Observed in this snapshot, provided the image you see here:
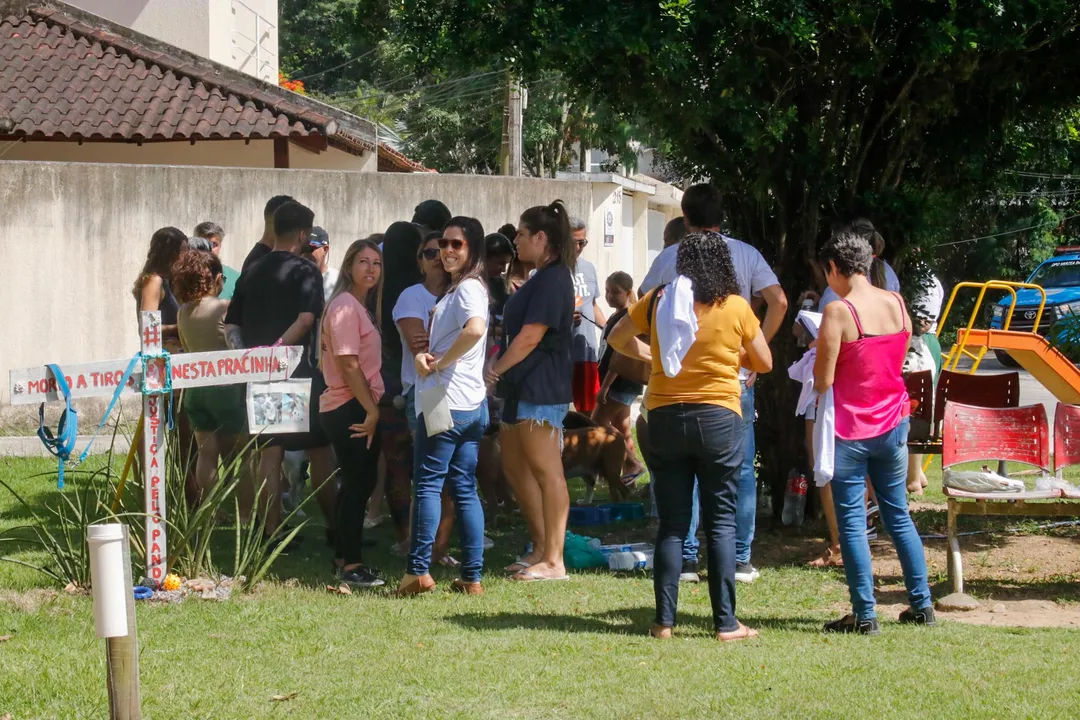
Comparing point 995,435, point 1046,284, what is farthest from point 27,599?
point 1046,284

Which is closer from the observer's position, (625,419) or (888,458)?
(888,458)

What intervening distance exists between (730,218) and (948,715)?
4.33 metres

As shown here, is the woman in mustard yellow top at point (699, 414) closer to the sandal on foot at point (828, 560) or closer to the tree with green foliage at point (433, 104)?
the sandal on foot at point (828, 560)

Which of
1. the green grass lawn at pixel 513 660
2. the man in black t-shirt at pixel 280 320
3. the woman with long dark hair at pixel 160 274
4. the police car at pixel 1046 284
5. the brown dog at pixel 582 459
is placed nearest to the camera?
the green grass lawn at pixel 513 660

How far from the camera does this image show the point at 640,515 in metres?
8.83

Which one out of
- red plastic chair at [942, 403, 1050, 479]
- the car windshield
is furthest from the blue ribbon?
the car windshield

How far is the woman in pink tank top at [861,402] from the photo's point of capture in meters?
5.77

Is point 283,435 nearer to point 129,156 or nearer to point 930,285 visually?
point 930,285

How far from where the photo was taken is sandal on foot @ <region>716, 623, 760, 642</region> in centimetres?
564

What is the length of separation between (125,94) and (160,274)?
10461 mm

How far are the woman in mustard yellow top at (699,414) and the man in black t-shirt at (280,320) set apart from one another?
2538 millimetres

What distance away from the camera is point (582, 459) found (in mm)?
8867

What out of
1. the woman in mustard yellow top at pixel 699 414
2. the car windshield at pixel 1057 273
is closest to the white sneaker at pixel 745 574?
the woman in mustard yellow top at pixel 699 414

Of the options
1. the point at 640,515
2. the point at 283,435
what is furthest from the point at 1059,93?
the point at 283,435
